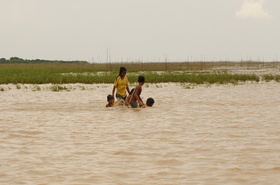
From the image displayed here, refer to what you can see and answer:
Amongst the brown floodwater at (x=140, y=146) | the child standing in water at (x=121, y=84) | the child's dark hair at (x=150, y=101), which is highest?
the child standing in water at (x=121, y=84)

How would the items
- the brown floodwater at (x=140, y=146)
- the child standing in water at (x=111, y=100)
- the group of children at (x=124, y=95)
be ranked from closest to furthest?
the brown floodwater at (x=140, y=146) → the group of children at (x=124, y=95) → the child standing in water at (x=111, y=100)

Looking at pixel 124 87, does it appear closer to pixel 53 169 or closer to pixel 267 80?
pixel 53 169

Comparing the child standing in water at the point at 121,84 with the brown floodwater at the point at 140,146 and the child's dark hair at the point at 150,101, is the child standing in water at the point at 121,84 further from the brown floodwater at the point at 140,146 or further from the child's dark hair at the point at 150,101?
the brown floodwater at the point at 140,146

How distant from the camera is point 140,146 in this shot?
5.73 metres

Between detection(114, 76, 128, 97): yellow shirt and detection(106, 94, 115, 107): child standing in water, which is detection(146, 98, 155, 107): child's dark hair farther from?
detection(106, 94, 115, 107): child standing in water

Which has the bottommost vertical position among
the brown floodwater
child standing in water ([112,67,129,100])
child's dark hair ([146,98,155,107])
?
the brown floodwater

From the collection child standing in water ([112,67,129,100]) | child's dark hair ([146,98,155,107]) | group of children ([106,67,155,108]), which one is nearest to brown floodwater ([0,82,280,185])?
group of children ([106,67,155,108])

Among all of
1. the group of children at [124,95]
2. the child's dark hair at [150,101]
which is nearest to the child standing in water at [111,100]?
the group of children at [124,95]

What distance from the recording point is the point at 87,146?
18.9 ft

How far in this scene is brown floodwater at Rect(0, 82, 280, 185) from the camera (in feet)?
14.1

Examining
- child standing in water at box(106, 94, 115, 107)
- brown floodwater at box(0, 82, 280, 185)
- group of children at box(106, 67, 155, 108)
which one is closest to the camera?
brown floodwater at box(0, 82, 280, 185)

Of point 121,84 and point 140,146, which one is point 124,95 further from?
point 140,146

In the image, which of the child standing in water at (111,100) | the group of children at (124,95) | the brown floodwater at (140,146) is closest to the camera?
the brown floodwater at (140,146)

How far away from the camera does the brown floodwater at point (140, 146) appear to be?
14.1ft
